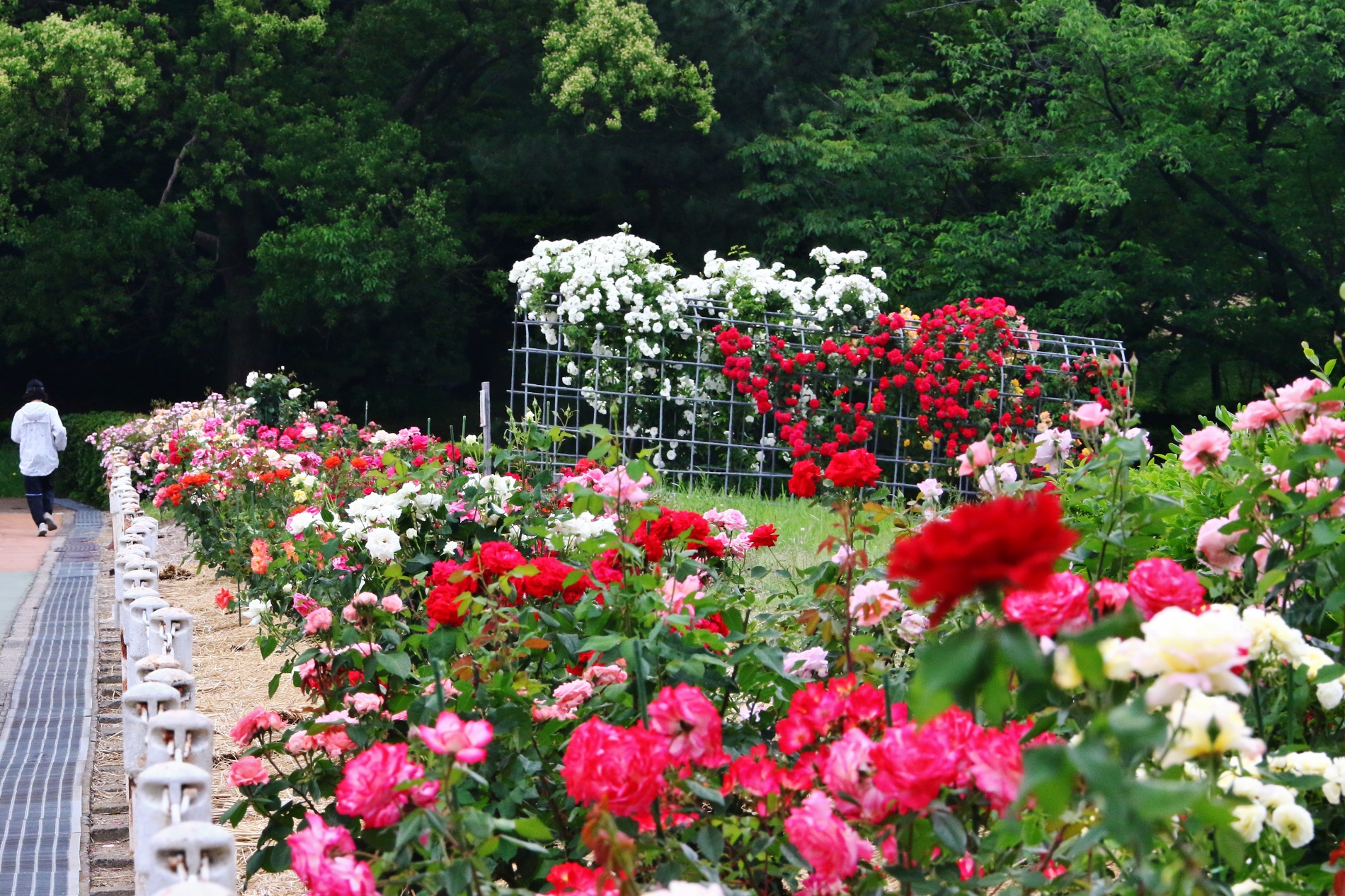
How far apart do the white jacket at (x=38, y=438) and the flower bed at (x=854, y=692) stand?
31.4 feet

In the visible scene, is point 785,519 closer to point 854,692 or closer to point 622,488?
point 622,488

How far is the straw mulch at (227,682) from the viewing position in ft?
11.1

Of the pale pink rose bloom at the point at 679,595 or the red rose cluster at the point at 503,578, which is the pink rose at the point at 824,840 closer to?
the pale pink rose bloom at the point at 679,595

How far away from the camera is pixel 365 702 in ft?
7.57

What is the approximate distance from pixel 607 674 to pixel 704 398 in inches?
289

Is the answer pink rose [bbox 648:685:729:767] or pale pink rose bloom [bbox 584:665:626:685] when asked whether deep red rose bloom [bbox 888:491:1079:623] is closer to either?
pink rose [bbox 648:685:729:767]

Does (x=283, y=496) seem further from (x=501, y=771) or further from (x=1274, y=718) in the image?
(x=1274, y=718)

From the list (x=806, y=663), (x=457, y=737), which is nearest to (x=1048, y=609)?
(x=457, y=737)

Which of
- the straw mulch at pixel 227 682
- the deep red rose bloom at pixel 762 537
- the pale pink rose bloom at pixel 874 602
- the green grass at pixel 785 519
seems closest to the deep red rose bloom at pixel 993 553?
the pale pink rose bloom at pixel 874 602

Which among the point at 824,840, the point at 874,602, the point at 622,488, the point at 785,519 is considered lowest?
the point at 785,519

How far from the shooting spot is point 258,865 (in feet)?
7.06

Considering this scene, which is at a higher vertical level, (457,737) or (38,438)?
(457,737)

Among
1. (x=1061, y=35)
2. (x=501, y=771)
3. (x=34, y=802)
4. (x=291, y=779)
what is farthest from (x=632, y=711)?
(x=1061, y=35)

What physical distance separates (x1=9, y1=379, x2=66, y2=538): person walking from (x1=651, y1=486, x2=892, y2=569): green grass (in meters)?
6.67
